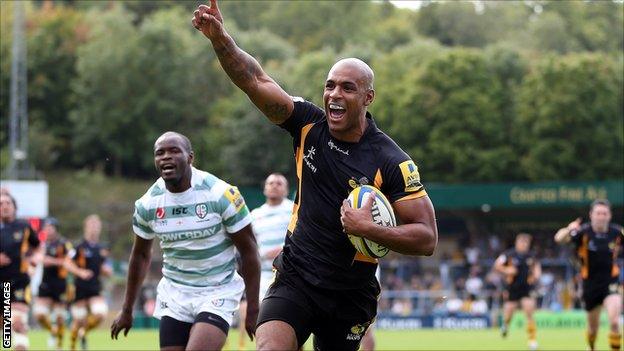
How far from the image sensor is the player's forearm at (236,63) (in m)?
7.79

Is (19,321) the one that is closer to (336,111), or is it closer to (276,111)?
(276,111)

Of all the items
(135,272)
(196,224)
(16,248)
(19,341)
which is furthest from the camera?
(16,248)

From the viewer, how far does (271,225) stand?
1658cm

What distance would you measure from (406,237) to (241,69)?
5.07 feet

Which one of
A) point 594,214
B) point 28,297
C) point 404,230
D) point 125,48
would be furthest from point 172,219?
point 125,48

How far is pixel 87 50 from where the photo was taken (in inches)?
2744

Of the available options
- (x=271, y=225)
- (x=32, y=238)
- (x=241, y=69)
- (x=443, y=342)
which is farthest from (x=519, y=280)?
(x=241, y=69)

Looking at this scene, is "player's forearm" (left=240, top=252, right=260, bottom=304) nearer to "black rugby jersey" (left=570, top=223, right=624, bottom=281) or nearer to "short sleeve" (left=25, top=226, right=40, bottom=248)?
"short sleeve" (left=25, top=226, right=40, bottom=248)

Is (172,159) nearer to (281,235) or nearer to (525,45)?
(281,235)

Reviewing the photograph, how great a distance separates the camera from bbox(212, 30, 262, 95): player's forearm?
7.79 meters

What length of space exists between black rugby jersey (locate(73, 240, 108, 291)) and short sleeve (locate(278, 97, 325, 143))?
1556 centimetres

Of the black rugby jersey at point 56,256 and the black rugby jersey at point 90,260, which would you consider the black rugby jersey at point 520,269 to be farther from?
the black rugby jersey at point 56,256

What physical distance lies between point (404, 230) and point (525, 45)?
6941 centimetres

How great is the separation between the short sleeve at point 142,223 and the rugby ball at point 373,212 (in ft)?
10.1
